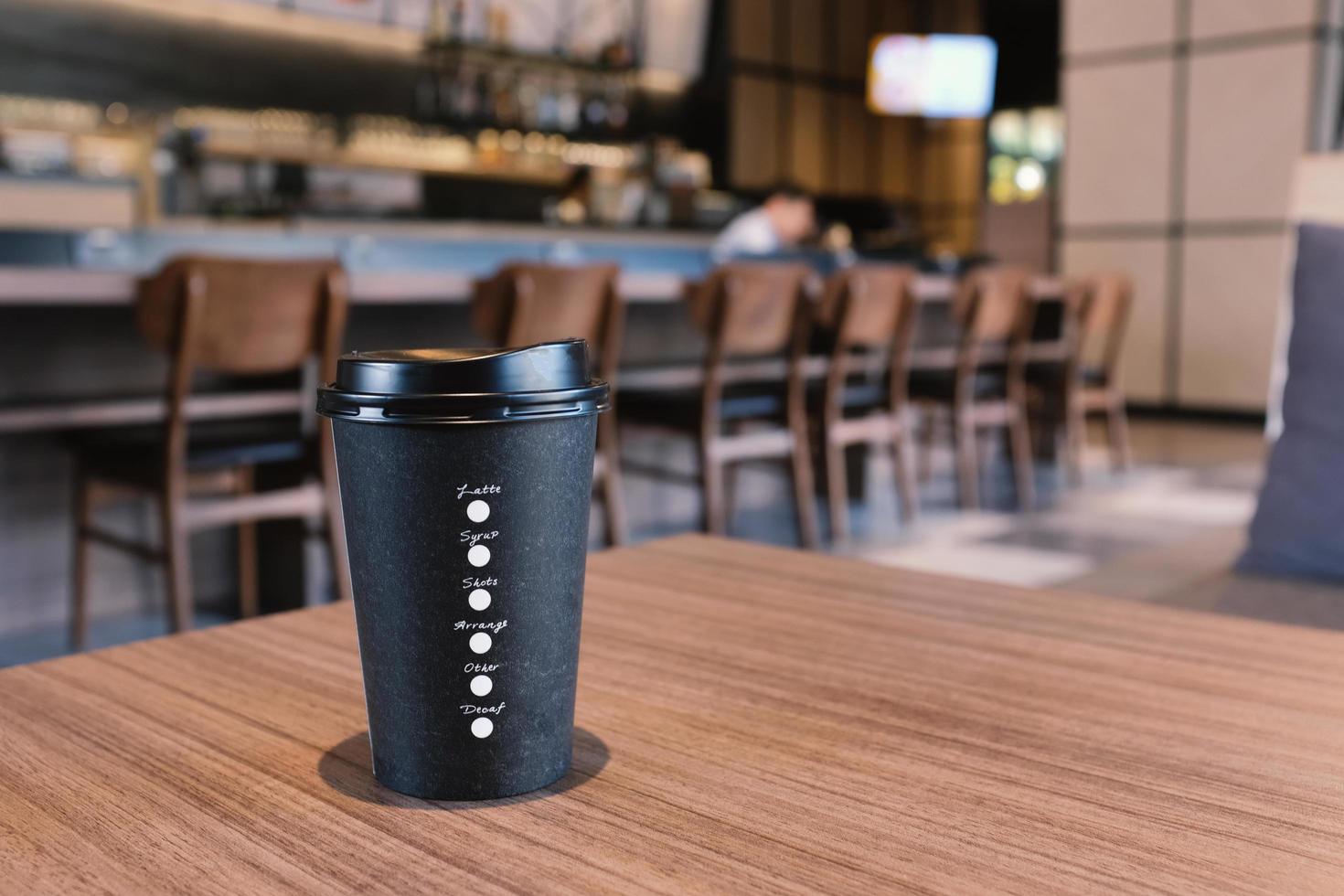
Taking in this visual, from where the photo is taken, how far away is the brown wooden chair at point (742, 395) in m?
3.39

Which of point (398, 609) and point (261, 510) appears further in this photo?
point (261, 510)

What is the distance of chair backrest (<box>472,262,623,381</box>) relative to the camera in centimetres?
275

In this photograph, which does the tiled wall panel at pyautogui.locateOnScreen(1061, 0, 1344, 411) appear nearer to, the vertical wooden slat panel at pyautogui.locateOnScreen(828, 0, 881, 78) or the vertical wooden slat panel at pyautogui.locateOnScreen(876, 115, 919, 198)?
the vertical wooden slat panel at pyautogui.locateOnScreen(828, 0, 881, 78)

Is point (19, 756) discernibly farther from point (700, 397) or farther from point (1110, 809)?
point (700, 397)

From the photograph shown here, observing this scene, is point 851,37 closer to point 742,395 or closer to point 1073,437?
point 1073,437

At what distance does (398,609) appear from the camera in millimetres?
427

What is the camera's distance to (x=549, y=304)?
286cm

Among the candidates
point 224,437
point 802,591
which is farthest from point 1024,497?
point 802,591

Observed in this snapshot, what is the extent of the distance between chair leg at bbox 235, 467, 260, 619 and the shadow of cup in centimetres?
264

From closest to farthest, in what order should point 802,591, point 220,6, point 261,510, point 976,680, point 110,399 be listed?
point 976,680, point 802,591, point 261,510, point 110,399, point 220,6

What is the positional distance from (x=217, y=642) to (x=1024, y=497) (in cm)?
429

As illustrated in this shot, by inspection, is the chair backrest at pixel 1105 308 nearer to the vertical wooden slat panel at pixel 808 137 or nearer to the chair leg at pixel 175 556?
the chair leg at pixel 175 556

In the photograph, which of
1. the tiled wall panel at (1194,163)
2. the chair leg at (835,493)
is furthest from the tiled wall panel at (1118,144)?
the chair leg at (835,493)

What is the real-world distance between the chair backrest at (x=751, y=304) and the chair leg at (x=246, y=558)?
1256 mm
